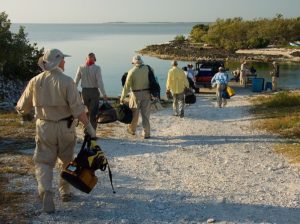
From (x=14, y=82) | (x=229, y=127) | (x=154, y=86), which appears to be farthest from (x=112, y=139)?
(x=14, y=82)

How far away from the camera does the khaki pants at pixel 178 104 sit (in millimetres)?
13605

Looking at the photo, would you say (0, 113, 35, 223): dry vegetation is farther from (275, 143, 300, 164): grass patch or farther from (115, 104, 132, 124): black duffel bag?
(275, 143, 300, 164): grass patch

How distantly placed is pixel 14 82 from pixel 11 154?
50.5 ft

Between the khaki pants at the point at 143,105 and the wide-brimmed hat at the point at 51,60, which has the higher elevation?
the wide-brimmed hat at the point at 51,60

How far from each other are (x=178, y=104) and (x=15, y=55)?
12.7 m

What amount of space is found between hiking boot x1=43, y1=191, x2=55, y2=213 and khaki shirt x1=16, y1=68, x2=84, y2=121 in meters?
0.91

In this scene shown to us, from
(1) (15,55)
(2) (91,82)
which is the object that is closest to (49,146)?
(2) (91,82)

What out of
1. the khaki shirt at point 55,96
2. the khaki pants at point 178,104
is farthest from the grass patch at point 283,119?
the khaki shirt at point 55,96

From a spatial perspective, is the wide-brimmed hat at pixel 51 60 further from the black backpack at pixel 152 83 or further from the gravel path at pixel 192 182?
the black backpack at pixel 152 83

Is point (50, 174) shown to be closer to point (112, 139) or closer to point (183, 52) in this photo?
point (112, 139)

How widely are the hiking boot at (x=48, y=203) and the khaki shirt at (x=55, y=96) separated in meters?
0.91

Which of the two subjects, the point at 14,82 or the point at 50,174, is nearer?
the point at 50,174

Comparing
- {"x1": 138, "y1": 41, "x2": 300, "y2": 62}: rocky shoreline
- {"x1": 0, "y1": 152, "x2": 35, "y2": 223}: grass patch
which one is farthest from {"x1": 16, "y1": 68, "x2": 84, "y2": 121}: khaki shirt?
{"x1": 138, "y1": 41, "x2": 300, "y2": 62}: rocky shoreline

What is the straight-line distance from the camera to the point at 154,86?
33.3 ft
